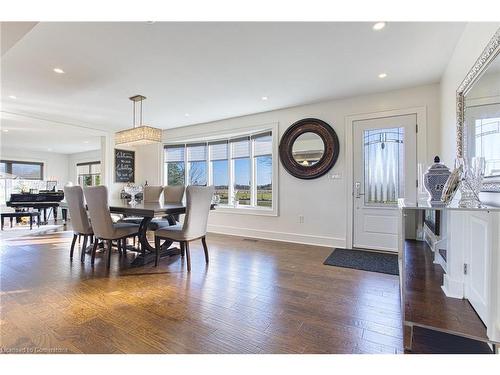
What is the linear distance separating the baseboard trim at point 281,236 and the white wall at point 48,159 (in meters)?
8.76

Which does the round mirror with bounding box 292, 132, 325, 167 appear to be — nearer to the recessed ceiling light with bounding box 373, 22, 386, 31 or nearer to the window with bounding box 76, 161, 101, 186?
the recessed ceiling light with bounding box 373, 22, 386, 31

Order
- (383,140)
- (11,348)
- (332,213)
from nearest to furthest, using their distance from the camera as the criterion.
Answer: (11,348) → (383,140) → (332,213)

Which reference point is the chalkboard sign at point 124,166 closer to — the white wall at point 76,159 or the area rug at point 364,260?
the white wall at point 76,159

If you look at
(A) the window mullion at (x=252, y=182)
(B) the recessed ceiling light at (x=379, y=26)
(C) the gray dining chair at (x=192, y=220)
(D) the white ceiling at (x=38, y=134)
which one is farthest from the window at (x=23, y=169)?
(B) the recessed ceiling light at (x=379, y=26)

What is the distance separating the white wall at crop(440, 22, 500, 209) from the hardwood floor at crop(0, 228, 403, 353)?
1.32 metres

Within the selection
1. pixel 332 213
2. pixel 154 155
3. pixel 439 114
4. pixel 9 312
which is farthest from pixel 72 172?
pixel 439 114

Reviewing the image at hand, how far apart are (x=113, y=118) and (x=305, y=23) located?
14.8 ft

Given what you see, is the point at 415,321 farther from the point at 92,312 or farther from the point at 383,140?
the point at 383,140

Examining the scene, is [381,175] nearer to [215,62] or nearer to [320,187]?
[320,187]

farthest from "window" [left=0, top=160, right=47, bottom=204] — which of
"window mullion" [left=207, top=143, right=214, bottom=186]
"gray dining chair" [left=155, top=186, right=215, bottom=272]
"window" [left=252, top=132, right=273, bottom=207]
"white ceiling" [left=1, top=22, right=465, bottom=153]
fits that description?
"gray dining chair" [left=155, top=186, right=215, bottom=272]

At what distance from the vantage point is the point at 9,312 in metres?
1.98

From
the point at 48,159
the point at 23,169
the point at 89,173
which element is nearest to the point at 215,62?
the point at 89,173

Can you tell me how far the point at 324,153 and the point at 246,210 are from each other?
1.94m

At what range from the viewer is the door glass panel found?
370cm
